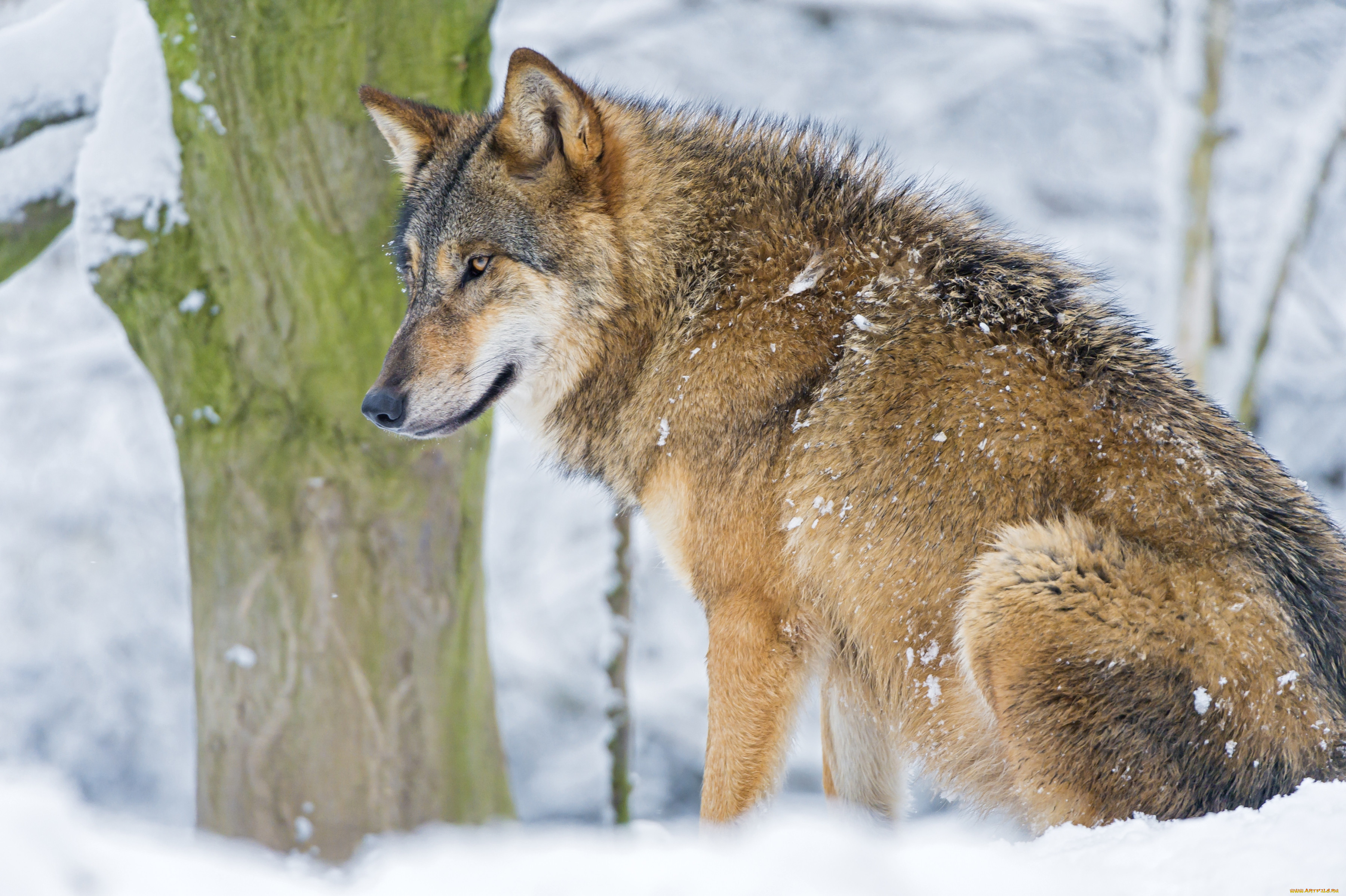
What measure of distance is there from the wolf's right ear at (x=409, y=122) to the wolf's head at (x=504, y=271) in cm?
30

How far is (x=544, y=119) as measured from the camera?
3.27 metres

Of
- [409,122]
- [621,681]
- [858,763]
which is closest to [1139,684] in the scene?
[858,763]

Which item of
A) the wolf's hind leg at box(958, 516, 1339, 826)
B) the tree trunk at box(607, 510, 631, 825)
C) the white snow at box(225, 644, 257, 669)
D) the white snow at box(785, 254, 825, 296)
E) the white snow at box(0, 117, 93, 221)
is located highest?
the white snow at box(785, 254, 825, 296)

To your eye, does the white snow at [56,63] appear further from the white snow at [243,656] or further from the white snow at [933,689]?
the white snow at [933,689]

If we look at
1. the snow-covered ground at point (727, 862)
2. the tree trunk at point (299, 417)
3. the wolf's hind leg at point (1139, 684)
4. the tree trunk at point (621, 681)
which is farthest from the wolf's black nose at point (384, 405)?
the tree trunk at point (621, 681)

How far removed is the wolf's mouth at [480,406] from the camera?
3.37m

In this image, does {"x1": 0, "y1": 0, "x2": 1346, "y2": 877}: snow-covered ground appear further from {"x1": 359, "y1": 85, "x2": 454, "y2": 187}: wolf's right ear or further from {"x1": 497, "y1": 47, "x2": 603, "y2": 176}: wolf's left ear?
{"x1": 497, "y1": 47, "x2": 603, "y2": 176}: wolf's left ear

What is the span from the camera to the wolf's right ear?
143 inches

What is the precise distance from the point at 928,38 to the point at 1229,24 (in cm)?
241

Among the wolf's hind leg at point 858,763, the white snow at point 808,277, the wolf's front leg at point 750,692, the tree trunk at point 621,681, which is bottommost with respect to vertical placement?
the tree trunk at point 621,681

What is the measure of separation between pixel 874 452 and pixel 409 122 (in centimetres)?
202

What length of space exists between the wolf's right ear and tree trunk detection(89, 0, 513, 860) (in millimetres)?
911

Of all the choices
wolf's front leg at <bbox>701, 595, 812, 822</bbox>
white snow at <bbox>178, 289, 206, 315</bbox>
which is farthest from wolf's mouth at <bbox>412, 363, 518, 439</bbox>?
white snow at <bbox>178, 289, 206, 315</bbox>

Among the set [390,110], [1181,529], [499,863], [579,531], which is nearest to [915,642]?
[1181,529]
